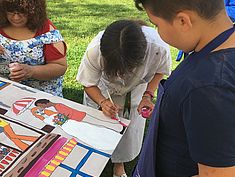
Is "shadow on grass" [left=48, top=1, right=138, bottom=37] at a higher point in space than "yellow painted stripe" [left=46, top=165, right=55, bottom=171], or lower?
lower

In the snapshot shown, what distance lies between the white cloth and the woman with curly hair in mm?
228

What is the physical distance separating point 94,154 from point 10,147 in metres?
0.25

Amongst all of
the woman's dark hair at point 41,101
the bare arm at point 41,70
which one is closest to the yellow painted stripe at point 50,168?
the woman's dark hair at point 41,101

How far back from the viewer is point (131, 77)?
144 cm

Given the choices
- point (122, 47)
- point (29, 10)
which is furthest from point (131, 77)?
point (29, 10)

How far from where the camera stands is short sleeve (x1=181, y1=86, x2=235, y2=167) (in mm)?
633

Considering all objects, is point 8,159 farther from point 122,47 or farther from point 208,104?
point 208,104

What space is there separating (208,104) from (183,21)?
0.16 metres

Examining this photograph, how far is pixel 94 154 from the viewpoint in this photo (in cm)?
103

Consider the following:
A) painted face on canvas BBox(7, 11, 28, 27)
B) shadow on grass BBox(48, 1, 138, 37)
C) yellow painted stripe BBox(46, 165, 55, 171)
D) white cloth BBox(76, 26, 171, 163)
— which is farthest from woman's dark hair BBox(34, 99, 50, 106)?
shadow on grass BBox(48, 1, 138, 37)

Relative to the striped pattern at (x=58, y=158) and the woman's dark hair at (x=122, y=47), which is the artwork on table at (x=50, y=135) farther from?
the woman's dark hair at (x=122, y=47)

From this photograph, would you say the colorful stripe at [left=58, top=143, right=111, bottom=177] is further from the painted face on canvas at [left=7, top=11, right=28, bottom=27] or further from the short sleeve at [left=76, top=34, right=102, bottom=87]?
the painted face on canvas at [left=7, top=11, right=28, bottom=27]

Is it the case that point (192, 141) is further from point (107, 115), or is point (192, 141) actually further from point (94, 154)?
point (107, 115)

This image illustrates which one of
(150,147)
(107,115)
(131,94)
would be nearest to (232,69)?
(150,147)
